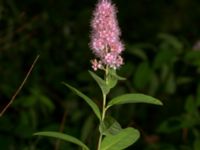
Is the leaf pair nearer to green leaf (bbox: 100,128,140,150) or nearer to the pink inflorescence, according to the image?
green leaf (bbox: 100,128,140,150)

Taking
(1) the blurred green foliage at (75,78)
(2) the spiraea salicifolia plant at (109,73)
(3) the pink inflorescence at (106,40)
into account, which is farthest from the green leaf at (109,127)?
(1) the blurred green foliage at (75,78)

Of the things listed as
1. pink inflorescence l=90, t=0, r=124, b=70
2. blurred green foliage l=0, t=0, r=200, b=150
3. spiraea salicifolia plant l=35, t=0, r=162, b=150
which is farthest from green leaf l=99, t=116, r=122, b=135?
blurred green foliage l=0, t=0, r=200, b=150

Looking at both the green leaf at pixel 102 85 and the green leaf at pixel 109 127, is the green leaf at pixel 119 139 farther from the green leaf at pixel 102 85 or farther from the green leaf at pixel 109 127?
the green leaf at pixel 102 85

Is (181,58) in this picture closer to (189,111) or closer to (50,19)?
(189,111)

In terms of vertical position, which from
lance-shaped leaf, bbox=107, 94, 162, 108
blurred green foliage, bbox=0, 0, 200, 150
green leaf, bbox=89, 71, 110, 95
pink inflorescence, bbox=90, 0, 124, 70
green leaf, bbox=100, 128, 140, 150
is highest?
pink inflorescence, bbox=90, 0, 124, 70

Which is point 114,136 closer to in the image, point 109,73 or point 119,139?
point 119,139

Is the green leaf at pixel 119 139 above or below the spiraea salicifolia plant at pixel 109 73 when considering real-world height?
below

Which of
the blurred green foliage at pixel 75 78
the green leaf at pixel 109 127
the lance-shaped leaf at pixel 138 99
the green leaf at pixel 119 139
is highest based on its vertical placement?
the lance-shaped leaf at pixel 138 99
